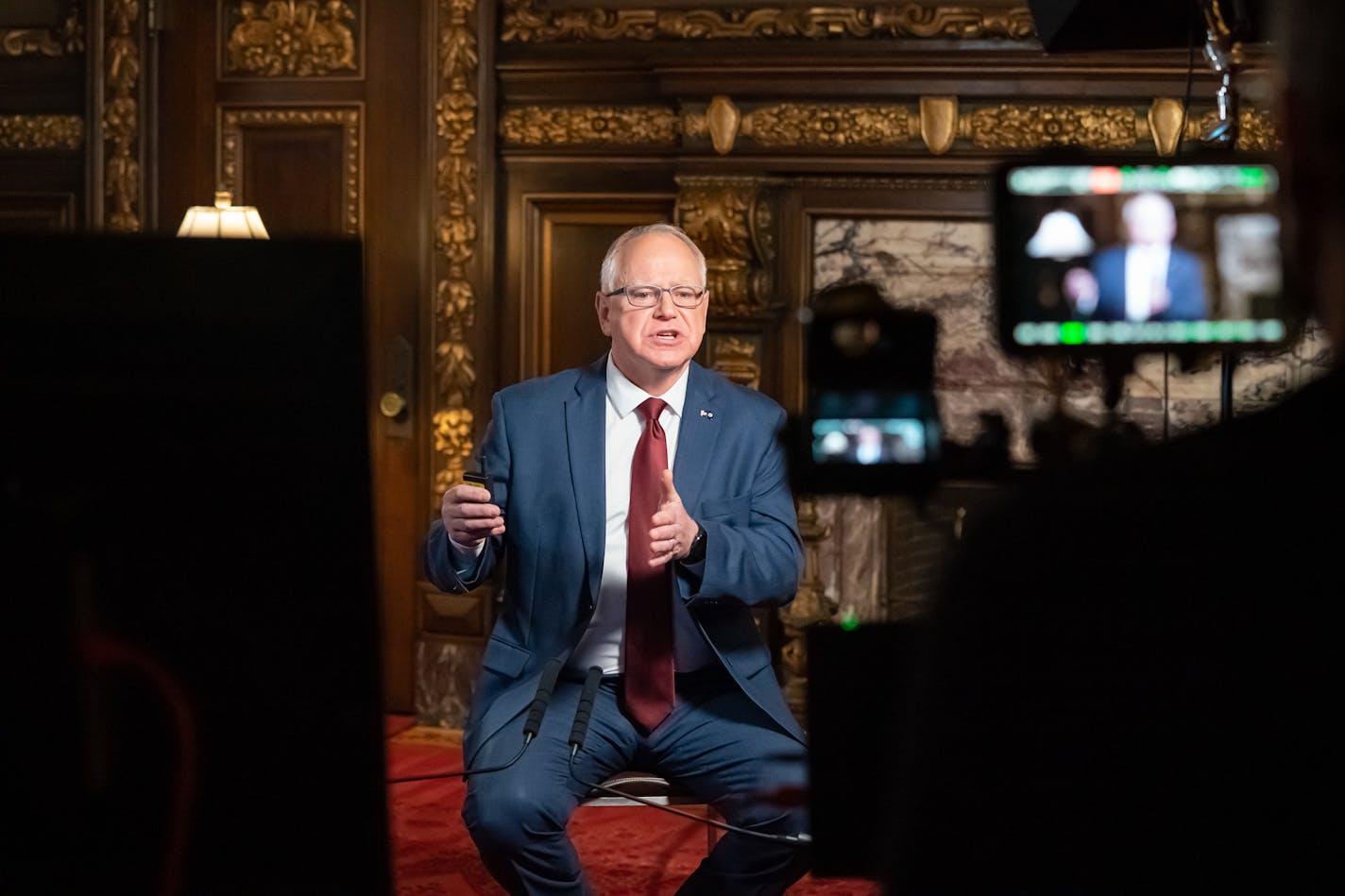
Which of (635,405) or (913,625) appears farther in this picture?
(635,405)

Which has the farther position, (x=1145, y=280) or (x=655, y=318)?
(x=655, y=318)

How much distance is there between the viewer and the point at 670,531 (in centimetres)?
241

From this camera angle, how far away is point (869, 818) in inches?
60.0

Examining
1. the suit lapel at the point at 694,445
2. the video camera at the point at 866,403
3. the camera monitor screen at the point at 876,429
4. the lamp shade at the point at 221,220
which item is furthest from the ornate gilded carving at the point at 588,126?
the camera monitor screen at the point at 876,429

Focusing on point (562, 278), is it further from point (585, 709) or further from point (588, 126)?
point (585, 709)

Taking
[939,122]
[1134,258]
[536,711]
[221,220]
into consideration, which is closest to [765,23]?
[939,122]

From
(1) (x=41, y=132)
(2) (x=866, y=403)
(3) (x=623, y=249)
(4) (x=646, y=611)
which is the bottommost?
(4) (x=646, y=611)

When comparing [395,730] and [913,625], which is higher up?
[913,625]

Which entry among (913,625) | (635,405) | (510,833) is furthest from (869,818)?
(635,405)

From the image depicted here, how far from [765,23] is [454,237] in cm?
122

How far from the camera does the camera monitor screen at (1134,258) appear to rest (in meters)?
1.19

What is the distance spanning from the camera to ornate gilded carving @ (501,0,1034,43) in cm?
442

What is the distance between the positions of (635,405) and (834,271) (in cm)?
188

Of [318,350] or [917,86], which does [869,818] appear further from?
[917,86]
